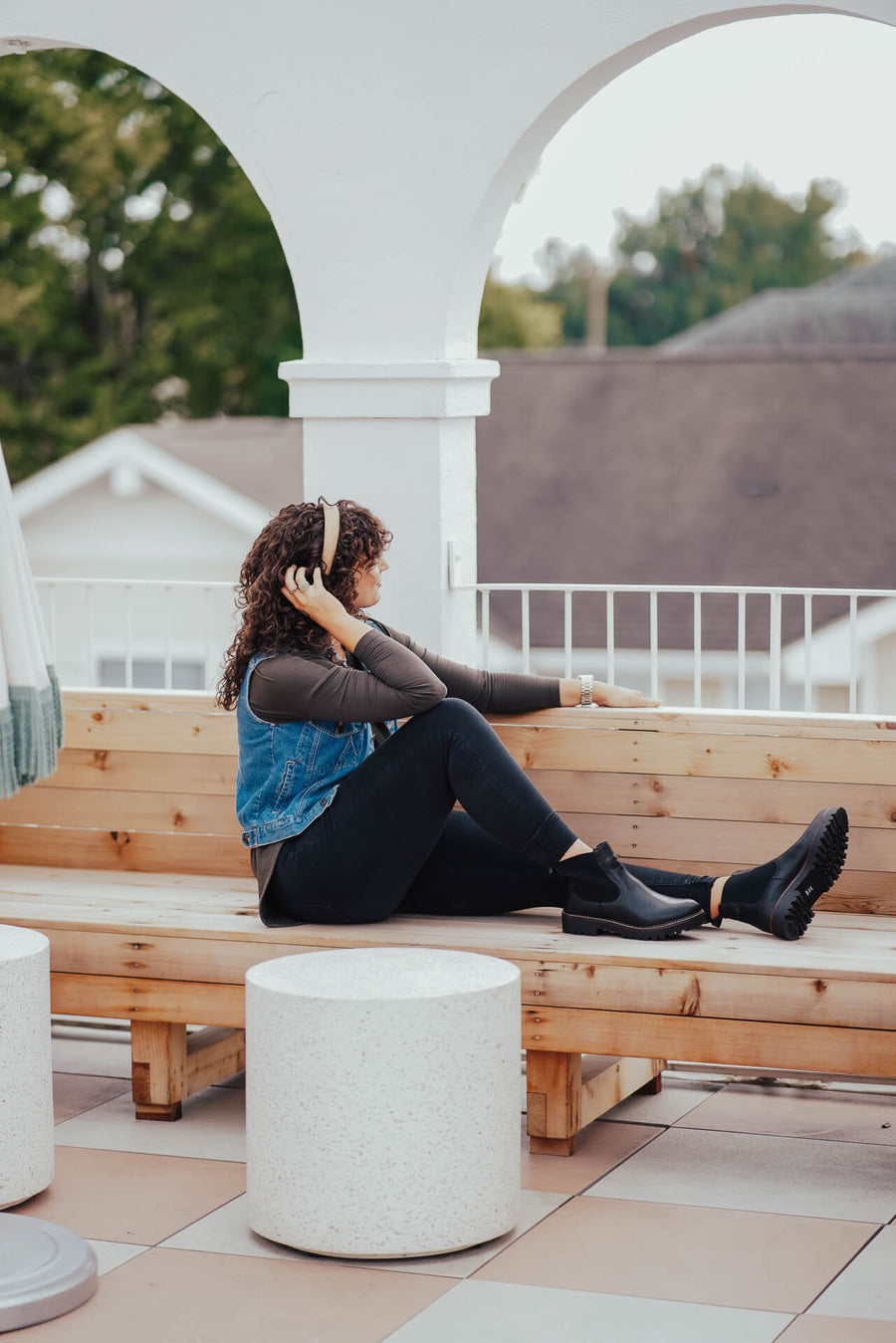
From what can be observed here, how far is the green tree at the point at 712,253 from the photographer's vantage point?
42.2 meters

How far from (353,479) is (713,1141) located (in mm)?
1878

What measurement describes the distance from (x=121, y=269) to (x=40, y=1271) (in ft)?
63.2

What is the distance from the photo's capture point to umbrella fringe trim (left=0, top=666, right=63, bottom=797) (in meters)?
2.83

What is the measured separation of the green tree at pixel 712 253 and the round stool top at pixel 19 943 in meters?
39.6

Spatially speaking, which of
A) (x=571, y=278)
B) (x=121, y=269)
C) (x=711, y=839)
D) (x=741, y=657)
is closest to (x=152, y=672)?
(x=121, y=269)

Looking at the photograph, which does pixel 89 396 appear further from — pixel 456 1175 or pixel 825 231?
pixel 825 231

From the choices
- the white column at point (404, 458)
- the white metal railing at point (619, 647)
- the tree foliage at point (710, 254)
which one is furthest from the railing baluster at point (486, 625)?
the tree foliage at point (710, 254)

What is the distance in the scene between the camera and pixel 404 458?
446 centimetres

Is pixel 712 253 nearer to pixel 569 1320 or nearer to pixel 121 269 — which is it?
pixel 121 269

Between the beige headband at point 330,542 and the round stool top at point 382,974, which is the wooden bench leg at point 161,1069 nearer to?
the round stool top at point 382,974

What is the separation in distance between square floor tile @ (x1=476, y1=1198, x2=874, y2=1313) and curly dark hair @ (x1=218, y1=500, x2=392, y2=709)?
1158 millimetres

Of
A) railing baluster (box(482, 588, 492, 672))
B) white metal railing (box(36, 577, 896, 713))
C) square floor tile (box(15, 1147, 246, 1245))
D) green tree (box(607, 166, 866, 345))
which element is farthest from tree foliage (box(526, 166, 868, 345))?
square floor tile (box(15, 1147, 246, 1245))

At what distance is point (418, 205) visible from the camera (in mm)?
4309

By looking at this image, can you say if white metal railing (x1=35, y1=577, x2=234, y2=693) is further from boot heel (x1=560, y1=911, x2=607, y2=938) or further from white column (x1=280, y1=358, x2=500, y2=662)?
boot heel (x1=560, y1=911, x2=607, y2=938)
